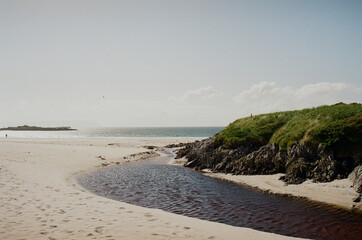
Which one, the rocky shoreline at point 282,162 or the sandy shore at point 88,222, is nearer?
the sandy shore at point 88,222

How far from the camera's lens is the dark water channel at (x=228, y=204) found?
12859 mm

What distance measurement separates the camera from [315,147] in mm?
21891

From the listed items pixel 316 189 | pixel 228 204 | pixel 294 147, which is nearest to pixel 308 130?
pixel 294 147

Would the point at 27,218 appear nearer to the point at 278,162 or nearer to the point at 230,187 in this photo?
the point at 230,187

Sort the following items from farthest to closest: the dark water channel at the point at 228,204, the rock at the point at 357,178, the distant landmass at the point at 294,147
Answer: the distant landmass at the point at 294,147
the rock at the point at 357,178
the dark water channel at the point at 228,204

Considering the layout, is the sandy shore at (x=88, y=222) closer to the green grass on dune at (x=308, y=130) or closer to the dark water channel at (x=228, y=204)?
the dark water channel at (x=228, y=204)

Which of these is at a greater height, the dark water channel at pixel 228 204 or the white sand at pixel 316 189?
the white sand at pixel 316 189

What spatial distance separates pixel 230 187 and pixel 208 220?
28.9 feet

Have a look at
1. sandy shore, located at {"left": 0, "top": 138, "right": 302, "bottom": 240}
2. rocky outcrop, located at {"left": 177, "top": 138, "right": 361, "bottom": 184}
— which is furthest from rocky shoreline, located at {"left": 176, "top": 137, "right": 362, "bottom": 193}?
sandy shore, located at {"left": 0, "top": 138, "right": 302, "bottom": 240}

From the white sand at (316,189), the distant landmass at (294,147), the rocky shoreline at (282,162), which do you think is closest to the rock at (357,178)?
the rocky shoreline at (282,162)

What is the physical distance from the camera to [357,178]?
1747 cm

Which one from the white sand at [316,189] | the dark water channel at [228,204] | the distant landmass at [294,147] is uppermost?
the distant landmass at [294,147]

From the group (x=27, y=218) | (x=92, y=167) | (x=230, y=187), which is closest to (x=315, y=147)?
(x=230, y=187)

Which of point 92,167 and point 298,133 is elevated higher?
point 298,133
